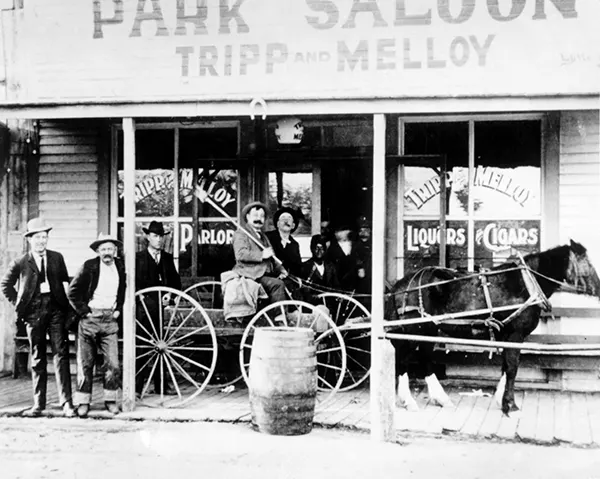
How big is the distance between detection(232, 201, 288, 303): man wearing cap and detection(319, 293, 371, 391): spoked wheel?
0.66 m

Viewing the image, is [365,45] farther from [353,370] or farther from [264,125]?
[353,370]

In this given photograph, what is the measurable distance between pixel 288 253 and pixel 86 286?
2.63 m

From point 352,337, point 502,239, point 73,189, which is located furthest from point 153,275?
point 502,239

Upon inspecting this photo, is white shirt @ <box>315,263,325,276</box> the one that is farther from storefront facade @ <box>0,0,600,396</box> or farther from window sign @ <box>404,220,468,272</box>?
window sign @ <box>404,220,468,272</box>

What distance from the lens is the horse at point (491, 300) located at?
28.1ft

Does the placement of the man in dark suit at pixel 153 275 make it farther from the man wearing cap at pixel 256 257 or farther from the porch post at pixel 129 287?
the man wearing cap at pixel 256 257

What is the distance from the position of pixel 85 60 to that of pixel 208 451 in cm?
468

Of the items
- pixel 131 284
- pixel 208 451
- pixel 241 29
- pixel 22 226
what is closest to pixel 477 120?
pixel 241 29

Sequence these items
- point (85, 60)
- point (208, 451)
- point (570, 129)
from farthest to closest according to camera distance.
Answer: point (570, 129) < point (85, 60) < point (208, 451)

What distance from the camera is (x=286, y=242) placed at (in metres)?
10.1

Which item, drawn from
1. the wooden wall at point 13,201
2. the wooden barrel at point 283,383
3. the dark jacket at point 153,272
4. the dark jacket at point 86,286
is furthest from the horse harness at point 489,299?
the wooden wall at point 13,201

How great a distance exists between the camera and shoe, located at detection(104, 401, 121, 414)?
8461mm

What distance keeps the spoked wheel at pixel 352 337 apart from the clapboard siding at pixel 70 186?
11.5 feet

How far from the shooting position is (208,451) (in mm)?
7047
